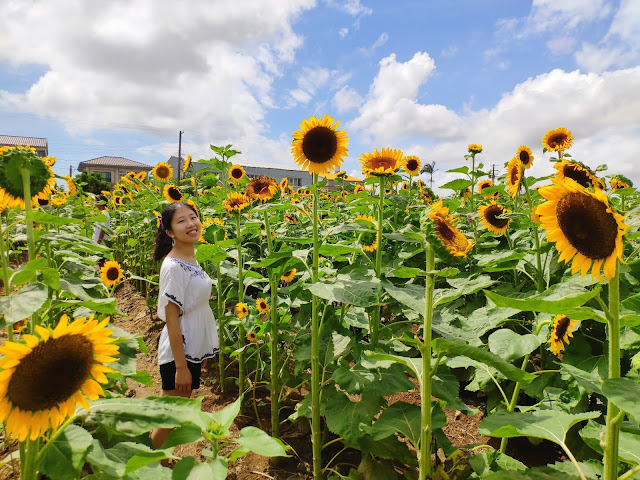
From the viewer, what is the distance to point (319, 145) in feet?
8.57

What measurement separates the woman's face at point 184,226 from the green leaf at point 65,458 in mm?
2204

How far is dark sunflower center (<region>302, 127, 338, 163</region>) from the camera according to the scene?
261 cm

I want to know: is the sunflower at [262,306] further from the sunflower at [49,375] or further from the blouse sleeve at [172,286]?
the sunflower at [49,375]

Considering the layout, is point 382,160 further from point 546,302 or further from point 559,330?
point 546,302

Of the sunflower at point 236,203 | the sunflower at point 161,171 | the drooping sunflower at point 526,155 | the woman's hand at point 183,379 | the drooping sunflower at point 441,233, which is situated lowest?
the woman's hand at point 183,379

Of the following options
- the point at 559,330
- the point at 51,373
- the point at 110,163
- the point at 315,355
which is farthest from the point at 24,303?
the point at 110,163

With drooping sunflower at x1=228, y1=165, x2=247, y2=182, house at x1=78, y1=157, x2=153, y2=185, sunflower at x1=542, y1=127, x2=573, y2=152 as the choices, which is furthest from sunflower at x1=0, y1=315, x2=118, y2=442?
house at x1=78, y1=157, x2=153, y2=185

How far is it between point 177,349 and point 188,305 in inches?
13.3

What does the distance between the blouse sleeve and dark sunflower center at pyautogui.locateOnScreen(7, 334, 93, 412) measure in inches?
75.4

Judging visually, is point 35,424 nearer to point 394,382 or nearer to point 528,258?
point 394,382

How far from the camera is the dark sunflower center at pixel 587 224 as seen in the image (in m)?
1.20

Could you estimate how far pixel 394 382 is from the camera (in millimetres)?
1858

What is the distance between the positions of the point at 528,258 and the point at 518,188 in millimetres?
711

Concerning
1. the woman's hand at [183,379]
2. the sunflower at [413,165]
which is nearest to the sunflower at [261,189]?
the woman's hand at [183,379]
